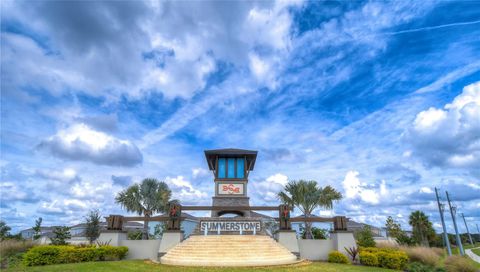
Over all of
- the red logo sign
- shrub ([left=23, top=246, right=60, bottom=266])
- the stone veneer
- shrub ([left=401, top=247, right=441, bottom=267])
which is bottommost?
shrub ([left=401, top=247, right=441, bottom=267])

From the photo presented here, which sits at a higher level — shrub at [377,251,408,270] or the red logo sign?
the red logo sign

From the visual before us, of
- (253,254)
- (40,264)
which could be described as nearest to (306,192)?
(253,254)

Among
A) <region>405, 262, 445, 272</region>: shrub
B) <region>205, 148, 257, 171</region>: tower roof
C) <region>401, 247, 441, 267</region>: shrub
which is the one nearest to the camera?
<region>405, 262, 445, 272</region>: shrub

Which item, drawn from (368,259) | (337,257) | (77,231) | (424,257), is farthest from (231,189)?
(77,231)

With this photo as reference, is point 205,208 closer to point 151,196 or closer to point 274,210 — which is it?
point 274,210

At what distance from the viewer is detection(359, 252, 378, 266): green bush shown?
1638cm

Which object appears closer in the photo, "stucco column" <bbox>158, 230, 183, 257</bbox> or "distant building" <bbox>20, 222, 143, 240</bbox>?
"stucco column" <bbox>158, 230, 183, 257</bbox>

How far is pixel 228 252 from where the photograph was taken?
54.1ft

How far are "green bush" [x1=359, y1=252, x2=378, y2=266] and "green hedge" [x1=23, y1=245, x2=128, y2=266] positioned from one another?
1582 cm

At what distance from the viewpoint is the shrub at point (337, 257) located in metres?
17.5

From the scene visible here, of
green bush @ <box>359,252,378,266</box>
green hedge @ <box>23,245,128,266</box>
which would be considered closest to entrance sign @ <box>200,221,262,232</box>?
green hedge @ <box>23,245,128,266</box>

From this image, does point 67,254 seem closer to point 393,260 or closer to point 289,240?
point 289,240

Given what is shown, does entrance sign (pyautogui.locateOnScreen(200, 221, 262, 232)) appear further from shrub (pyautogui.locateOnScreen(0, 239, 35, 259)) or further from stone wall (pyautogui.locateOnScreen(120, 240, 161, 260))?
shrub (pyautogui.locateOnScreen(0, 239, 35, 259))

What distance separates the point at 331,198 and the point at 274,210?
399 inches
